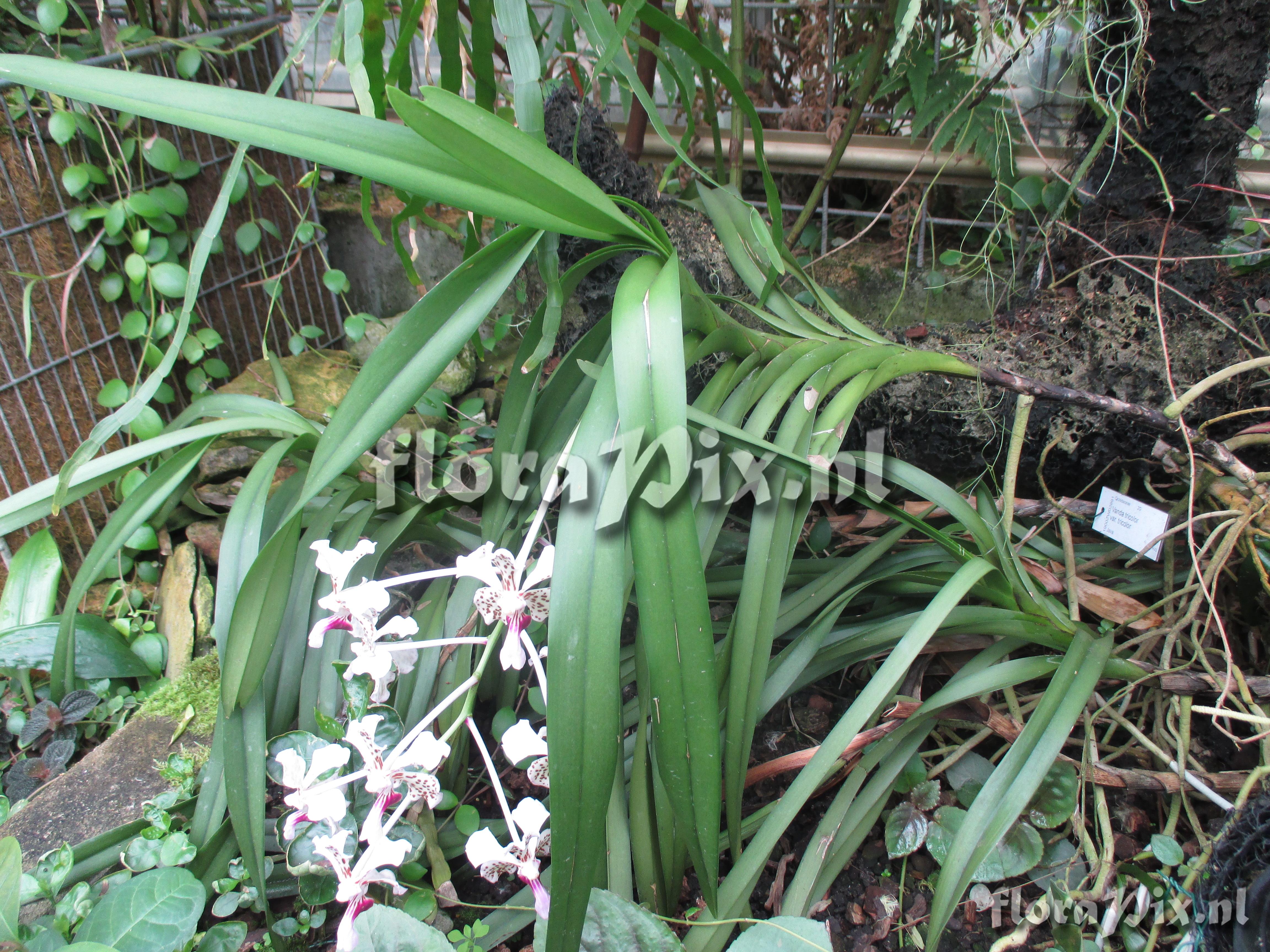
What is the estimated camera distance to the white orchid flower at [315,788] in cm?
67

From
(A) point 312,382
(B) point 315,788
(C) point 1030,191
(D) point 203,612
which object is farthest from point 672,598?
(A) point 312,382

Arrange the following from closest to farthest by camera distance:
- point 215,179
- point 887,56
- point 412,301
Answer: point 887,56 < point 215,179 < point 412,301

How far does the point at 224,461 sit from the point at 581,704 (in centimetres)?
120

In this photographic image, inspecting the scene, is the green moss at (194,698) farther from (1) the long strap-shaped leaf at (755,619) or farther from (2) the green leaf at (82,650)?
(1) the long strap-shaped leaf at (755,619)

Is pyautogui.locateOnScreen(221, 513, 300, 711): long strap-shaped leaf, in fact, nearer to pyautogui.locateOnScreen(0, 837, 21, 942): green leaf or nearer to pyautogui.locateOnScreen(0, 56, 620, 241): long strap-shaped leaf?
pyautogui.locateOnScreen(0, 837, 21, 942): green leaf

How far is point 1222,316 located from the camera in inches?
46.3

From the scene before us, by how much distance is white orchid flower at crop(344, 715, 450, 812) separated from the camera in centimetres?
67

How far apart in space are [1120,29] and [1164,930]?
1300 millimetres

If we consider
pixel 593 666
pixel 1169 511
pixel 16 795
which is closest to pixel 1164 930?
pixel 1169 511

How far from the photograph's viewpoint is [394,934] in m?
0.64

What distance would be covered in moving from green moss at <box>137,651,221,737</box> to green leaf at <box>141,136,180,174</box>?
37.9 inches

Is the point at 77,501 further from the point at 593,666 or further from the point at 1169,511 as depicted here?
the point at 1169,511

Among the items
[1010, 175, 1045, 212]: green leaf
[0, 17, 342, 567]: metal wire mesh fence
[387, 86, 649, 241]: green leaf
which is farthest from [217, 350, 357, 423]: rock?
[1010, 175, 1045, 212]: green leaf

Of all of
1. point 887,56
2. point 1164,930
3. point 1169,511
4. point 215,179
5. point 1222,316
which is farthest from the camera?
point 215,179
